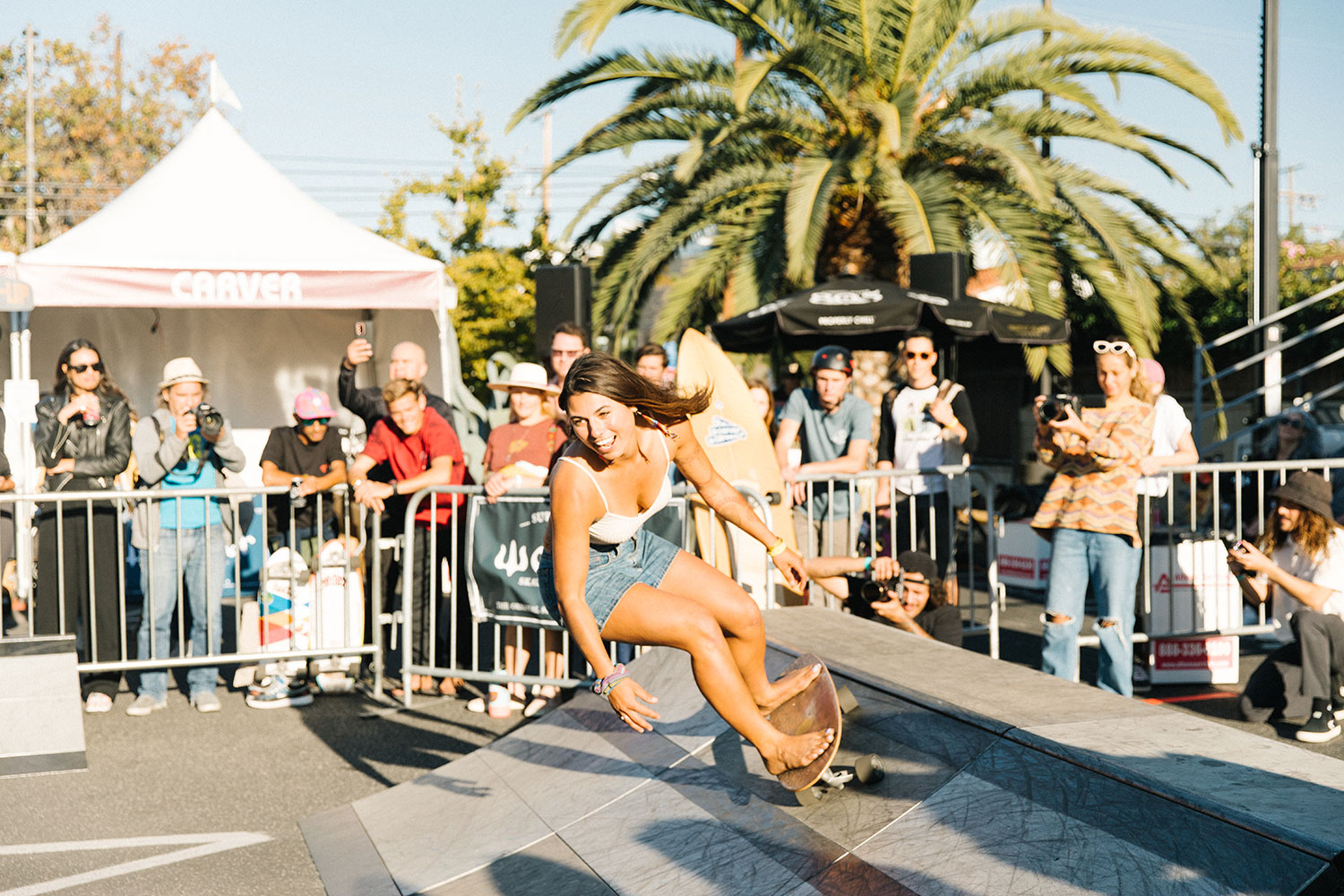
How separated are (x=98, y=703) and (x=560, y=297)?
5308mm

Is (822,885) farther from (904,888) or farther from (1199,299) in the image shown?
(1199,299)

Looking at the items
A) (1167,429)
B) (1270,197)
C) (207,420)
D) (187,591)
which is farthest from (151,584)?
(1270,197)

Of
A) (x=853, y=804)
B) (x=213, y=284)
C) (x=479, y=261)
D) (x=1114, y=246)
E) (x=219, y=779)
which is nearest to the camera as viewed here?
(x=853, y=804)

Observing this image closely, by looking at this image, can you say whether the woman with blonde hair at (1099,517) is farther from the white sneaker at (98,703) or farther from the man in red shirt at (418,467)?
the white sneaker at (98,703)

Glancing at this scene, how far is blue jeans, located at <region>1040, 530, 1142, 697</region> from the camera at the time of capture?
592cm

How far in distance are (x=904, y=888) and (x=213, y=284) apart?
8.23 m

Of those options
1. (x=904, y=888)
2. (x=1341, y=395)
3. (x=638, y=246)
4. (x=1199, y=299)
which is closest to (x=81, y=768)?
(x=904, y=888)

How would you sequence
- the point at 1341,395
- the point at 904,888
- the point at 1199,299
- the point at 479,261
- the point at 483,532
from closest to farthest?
the point at 904,888 < the point at 483,532 < the point at 1341,395 < the point at 479,261 < the point at 1199,299

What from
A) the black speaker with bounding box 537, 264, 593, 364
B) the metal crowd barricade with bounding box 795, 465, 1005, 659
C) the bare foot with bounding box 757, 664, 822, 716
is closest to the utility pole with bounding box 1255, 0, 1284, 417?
the metal crowd barricade with bounding box 795, 465, 1005, 659

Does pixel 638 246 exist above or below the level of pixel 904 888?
above

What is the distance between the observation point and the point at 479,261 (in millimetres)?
21891

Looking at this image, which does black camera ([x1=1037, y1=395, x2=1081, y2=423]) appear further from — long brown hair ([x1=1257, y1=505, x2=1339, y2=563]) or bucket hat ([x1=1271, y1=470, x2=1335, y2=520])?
long brown hair ([x1=1257, y1=505, x2=1339, y2=563])

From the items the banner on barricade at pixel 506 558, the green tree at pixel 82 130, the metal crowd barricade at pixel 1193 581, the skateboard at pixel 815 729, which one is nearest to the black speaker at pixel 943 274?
the metal crowd barricade at pixel 1193 581

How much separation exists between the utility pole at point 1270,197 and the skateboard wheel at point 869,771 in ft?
33.2
